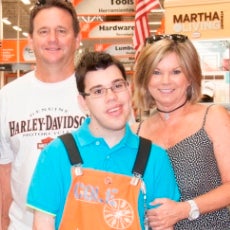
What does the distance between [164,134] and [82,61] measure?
0.68 metres

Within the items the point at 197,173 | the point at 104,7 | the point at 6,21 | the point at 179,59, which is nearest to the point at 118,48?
the point at 104,7

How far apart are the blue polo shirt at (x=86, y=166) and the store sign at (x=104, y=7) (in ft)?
19.4

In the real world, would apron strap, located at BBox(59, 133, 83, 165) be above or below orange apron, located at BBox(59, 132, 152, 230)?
above

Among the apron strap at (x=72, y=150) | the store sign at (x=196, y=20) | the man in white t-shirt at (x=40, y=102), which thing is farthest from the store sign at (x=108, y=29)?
the apron strap at (x=72, y=150)

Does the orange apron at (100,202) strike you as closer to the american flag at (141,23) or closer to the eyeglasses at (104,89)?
the eyeglasses at (104,89)

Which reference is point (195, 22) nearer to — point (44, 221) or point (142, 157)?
point (142, 157)

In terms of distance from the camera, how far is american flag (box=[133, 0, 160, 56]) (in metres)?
6.04

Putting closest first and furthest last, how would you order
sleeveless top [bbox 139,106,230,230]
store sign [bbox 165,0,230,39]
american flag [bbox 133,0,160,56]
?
sleeveless top [bbox 139,106,230,230], store sign [bbox 165,0,230,39], american flag [bbox 133,0,160,56]

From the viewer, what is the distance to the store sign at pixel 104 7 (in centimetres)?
773

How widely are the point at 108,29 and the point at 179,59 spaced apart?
651 cm

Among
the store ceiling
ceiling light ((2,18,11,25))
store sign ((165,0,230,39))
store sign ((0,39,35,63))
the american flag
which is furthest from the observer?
ceiling light ((2,18,11,25))

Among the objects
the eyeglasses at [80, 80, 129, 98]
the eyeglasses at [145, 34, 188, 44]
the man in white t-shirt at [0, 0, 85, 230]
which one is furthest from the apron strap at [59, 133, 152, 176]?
the eyeglasses at [145, 34, 188, 44]

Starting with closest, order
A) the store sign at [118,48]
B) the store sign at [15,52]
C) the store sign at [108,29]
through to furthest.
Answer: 1. the store sign at [108,29]
2. the store sign at [118,48]
3. the store sign at [15,52]

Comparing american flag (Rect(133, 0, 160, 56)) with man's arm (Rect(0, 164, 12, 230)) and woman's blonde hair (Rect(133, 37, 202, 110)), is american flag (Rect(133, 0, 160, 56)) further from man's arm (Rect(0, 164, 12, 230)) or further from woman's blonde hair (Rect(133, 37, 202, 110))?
man's arm (Rect(0, 164, 12, 230))
